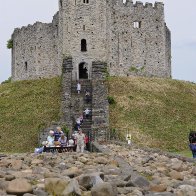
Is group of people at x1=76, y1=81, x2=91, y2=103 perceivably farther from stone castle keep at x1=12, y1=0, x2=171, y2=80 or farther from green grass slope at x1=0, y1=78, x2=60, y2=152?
stone castle keep at x1=12, y1=0, x2=171, y2=80

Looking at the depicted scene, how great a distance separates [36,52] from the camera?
56.4 metres

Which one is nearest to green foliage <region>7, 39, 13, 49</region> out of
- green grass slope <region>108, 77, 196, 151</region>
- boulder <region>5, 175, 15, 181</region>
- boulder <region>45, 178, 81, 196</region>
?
green grass slope <region>108, 77, 196, 151</region>

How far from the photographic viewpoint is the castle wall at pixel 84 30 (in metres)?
51.3

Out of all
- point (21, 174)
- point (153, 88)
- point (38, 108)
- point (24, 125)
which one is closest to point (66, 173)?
point (21, 174)

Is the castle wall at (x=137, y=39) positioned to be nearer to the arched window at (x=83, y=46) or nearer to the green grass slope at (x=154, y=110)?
the arched window at (x=83, y=46)

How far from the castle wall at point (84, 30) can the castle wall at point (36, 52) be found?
311 centimetres

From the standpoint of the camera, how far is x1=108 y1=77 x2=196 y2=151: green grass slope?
119 ft

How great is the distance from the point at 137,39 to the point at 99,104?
1726 centimetres

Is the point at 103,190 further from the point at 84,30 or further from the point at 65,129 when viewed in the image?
the point at 84,30

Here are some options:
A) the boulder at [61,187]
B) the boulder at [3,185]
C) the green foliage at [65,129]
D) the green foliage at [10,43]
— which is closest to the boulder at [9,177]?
the boulder at [3,185]

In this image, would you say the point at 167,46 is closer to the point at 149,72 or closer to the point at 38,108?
the point at 149,72

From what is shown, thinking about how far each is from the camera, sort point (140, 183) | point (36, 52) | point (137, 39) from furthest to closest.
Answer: point (36, 52), point (137, 39), point (140, 183)

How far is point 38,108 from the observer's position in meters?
41.4

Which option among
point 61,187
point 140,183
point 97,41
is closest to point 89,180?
point 61,187
